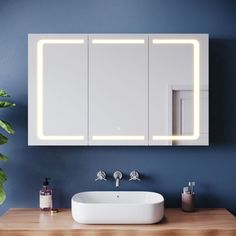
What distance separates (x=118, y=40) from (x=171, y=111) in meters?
0.55

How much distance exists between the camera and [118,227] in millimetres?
1890

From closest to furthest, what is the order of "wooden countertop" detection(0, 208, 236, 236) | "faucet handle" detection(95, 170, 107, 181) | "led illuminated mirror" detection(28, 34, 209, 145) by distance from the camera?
"wooden countertop" detection(0, 208, 236, 236), "led illuminated mirror" detection(28, 34, 209, 145), "faucet handle" detection(95, 170, 107, 181)

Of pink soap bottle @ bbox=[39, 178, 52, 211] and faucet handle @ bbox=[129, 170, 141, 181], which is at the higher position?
faucet handle @ bbox=[129, 170, 141, 181]

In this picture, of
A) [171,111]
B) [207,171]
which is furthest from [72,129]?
[207,171]

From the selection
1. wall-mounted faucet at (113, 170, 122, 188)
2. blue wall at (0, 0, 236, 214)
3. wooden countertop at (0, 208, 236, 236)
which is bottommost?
wooden countertop at (0, 208, 236, 236)

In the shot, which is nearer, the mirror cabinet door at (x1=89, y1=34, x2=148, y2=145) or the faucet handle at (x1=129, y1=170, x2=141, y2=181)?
the mirror cabinet door at (x1=89, y1=34, x2=148, y2=145)

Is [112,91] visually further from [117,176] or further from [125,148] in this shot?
[117,176]

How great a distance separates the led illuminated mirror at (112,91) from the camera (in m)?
2.15

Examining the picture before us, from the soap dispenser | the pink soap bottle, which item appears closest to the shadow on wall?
the soap dispenser

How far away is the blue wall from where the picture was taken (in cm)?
232

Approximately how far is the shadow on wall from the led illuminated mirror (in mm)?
192

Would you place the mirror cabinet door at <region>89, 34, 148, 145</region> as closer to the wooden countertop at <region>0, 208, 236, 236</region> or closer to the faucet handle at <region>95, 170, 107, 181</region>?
the faucet handle at <region>95, 170, 107, 181</region>

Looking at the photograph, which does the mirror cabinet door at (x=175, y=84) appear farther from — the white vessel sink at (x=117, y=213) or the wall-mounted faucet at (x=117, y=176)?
the white vessel sink at (x=117, y=213)

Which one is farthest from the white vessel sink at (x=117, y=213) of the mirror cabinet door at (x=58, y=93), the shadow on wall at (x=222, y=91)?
the shadow on wall at (x=222, y=91)
